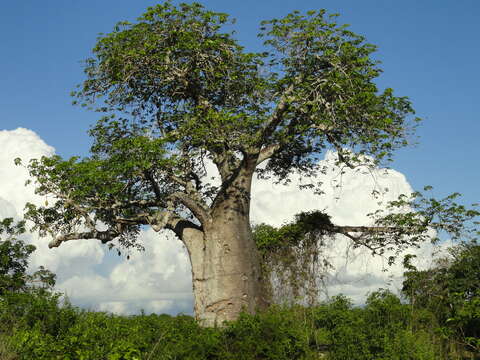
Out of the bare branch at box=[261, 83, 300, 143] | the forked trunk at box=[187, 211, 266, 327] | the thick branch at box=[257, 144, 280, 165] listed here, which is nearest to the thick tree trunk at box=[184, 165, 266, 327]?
the forked trunk at box=[187, 211, 266, 327]

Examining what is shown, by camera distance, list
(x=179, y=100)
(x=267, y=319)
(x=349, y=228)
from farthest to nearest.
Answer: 1. (x=349, y=228)
2. (x=179, y=100)
3. (x=267, y=319)

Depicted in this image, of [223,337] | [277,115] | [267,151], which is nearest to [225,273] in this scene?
[267,151]

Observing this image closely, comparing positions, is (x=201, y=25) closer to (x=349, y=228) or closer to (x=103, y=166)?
(x=103, y=166)

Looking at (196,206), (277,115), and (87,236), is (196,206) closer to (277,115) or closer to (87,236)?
(277,115)

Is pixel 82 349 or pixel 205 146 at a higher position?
pixel 205 146

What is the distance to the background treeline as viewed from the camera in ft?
28.0

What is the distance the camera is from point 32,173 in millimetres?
14734

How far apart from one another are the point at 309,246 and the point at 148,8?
→ 8.61 meters

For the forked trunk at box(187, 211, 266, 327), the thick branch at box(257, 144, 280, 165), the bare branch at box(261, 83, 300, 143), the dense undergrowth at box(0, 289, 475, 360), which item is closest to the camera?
the dense undergrowth at box(0, 289, 475, 360)

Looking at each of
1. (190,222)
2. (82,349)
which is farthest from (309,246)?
(82,349)

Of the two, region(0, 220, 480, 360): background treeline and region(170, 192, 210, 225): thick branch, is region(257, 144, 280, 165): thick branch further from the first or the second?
region(0, 220, 480, 360): background treeline

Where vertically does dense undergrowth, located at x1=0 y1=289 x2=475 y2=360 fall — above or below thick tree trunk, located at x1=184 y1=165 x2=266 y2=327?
below

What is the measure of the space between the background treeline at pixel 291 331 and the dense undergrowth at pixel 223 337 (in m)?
0.02

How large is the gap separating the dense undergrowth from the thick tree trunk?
246cm
